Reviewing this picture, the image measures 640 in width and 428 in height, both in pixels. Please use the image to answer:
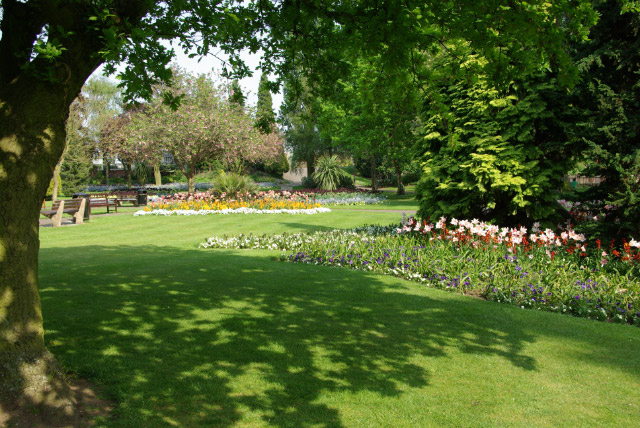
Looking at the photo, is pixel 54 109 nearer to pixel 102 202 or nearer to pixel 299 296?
pixel 299 296

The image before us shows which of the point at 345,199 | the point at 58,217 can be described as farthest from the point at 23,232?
the point at 345,199

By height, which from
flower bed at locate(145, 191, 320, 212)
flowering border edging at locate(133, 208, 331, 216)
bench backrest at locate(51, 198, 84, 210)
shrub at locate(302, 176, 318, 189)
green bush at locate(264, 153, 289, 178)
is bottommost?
flowering border edging at locate(133, 208, 331, 216)

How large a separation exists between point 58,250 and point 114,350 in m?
7.81

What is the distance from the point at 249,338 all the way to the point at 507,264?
4.38 metres

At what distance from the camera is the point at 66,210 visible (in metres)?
16.9

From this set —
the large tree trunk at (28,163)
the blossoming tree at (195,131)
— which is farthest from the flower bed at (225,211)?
the large tree trunk at (28,163)

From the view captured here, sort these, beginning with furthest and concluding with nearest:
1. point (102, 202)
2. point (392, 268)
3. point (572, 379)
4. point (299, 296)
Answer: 1. point (102, 202)
2. point (392, 268)
3. point (299, 296)
4. point (572, 379)

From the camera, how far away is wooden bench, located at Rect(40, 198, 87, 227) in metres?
16.6

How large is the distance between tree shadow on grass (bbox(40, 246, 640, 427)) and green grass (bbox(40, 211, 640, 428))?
0.06 ft

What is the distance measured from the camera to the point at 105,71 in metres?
5.36

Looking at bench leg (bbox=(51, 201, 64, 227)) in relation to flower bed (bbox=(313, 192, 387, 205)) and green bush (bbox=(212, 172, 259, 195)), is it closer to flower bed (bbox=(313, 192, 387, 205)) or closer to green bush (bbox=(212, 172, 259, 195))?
green bush (bbox=(212, 172, 259, 195))

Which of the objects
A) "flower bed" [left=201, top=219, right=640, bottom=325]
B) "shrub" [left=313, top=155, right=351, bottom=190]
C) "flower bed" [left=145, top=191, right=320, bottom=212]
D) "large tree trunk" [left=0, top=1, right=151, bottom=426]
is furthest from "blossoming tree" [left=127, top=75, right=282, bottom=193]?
"large tree trunk" [left=0, top=1, right=151, bottom=426]

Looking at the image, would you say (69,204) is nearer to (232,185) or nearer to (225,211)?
(225,211)

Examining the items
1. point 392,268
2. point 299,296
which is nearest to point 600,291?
point 392,268
